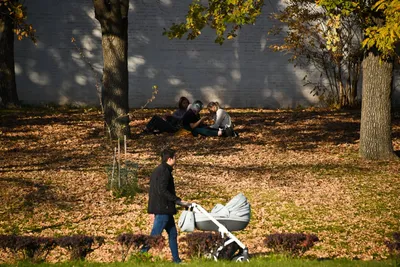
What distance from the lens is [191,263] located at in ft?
30.3

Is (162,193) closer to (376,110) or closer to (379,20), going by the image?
(379,20)

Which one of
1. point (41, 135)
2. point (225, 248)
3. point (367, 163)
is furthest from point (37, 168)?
point (225, 248)

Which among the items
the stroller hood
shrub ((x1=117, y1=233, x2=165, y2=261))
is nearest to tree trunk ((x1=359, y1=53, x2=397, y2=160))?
the stroller hood

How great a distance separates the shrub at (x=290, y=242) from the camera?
9.83 metres

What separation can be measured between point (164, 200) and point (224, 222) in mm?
744

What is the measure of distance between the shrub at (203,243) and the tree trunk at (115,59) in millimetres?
10170

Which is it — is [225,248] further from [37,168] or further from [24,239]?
[37,168]

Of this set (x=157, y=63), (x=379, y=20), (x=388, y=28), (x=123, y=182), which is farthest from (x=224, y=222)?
(x=157, y=63)

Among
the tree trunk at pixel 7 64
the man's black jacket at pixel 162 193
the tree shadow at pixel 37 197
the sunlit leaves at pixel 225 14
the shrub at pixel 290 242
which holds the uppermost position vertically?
the sunlit leaves at pixel 225 14

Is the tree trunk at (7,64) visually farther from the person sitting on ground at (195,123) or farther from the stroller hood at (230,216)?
the stroller hood at (230,216)

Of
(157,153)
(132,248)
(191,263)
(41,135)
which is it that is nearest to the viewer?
(191,263)

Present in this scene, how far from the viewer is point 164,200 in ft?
32.0

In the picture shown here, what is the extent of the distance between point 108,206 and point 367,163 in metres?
6.30

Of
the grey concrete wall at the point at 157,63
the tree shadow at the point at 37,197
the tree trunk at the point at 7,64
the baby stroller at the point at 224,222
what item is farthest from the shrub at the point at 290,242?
the grey concrete wall at the point at 157,63
